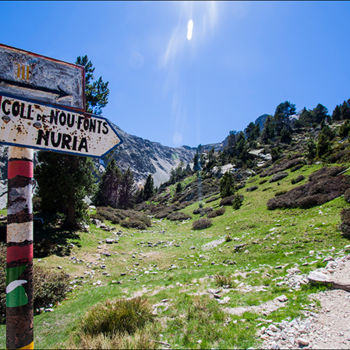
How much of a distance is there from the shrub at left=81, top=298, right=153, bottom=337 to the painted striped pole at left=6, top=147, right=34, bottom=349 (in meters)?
2.31

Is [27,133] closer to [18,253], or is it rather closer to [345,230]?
[18,253]

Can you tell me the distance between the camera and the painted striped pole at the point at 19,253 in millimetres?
2213

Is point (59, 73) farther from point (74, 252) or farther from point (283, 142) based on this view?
point (283, 142)

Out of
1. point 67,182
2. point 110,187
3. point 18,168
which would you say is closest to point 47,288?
point 18,168

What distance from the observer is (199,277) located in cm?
888

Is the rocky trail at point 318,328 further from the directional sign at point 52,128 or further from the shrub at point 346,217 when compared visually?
the shrub at point 346,217

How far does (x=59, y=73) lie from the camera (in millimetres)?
2791

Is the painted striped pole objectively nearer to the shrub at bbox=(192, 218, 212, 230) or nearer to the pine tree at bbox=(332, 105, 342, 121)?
the shrub at bbox=(192, 218, 212, 230)

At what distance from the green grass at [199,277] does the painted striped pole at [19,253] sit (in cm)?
261

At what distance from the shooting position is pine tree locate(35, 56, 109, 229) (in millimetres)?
17906

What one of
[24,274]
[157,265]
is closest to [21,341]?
[24,274]

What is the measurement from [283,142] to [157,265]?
85.3 metres

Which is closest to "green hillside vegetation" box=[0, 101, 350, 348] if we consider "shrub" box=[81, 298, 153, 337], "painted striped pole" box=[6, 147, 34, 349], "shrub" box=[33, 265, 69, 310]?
"shrub" box=[81, 298, 153, 337]

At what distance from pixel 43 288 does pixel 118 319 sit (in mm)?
5257
